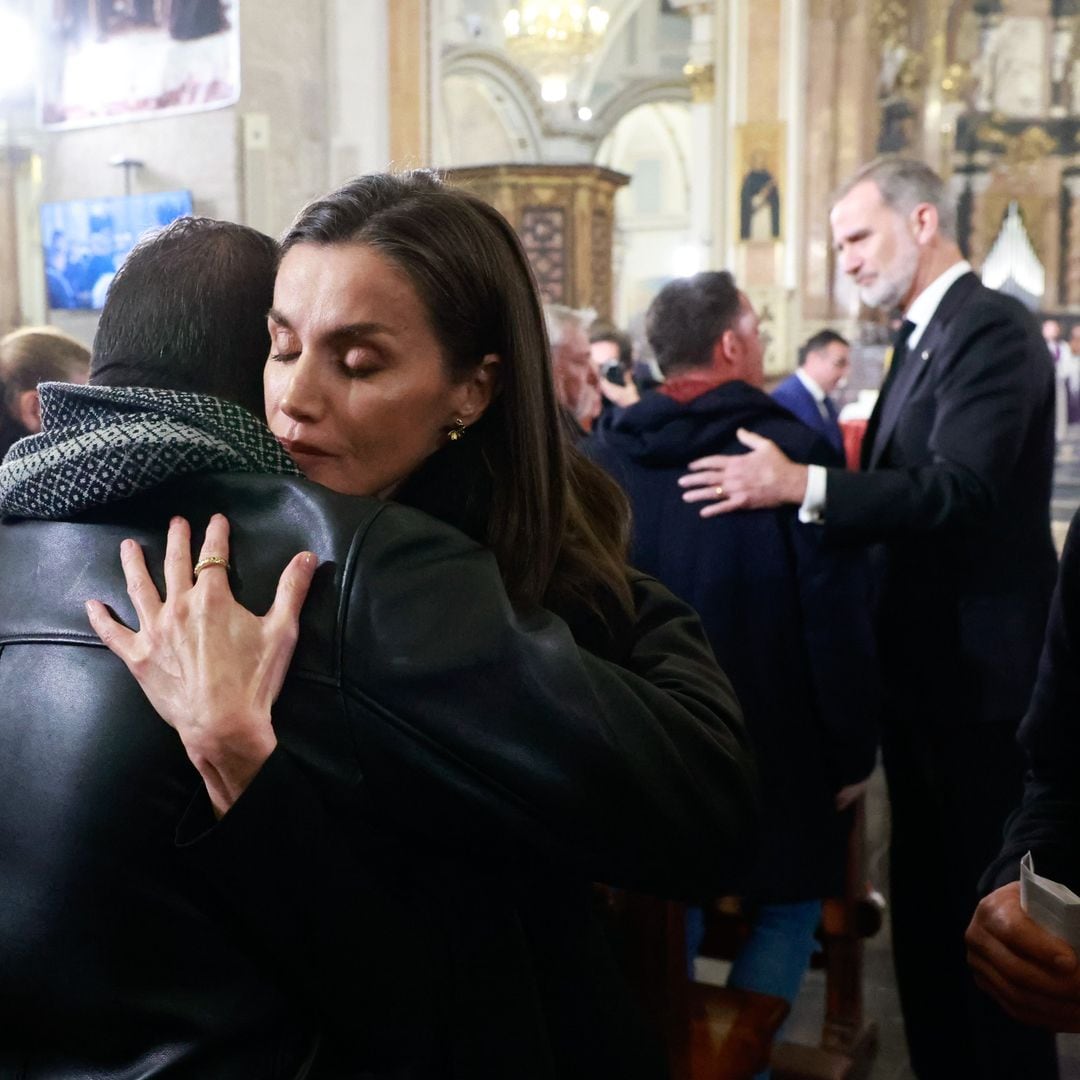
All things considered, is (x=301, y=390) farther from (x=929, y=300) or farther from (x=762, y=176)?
(x=762, y=176)

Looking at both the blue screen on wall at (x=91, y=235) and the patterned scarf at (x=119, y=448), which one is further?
the blue screen on wall at (x=91, y=235)

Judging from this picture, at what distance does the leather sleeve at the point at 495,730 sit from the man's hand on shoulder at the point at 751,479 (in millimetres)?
1665

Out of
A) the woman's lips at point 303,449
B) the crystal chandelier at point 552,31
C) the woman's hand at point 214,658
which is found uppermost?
the crystal chandelier at point 552,31

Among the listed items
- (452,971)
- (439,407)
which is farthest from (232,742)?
(439,407)

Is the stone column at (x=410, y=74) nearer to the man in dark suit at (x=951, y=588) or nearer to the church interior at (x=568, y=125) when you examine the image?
the church interior at (x=568, y=125)

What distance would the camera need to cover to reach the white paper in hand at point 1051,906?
1.23 m

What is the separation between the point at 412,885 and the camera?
1118mm

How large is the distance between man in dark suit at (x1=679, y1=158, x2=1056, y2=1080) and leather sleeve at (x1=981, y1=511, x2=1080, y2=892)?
1115mm

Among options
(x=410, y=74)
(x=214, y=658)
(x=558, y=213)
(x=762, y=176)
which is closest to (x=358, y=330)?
(x=214, y=658)

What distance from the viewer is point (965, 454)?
2713mm

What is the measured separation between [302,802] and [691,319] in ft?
6.75

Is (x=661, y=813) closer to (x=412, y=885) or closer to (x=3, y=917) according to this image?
(x=412, y=885)

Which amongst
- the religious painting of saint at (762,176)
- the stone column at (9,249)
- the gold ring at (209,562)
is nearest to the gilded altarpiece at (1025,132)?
the religious painting of saint at (762,176)

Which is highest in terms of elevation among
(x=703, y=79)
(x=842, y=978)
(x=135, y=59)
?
(x=703, y=79)
